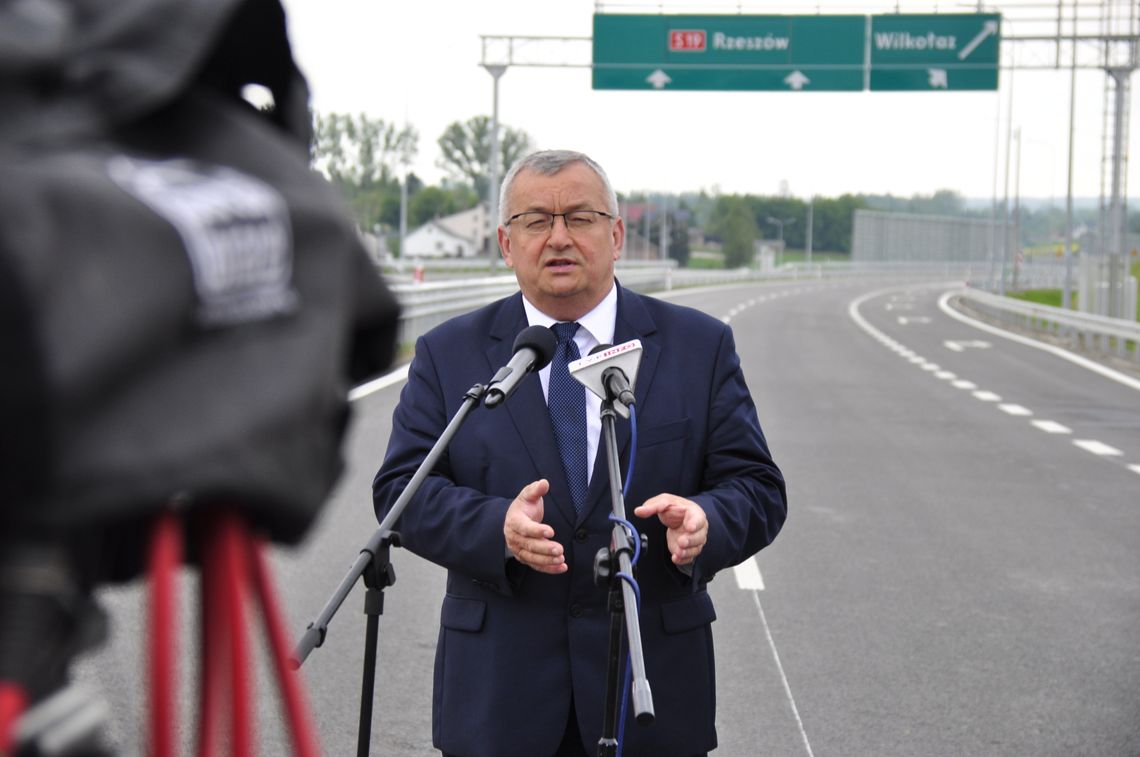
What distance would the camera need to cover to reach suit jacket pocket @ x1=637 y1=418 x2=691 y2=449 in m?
3.71

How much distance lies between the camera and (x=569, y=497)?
12.2ft

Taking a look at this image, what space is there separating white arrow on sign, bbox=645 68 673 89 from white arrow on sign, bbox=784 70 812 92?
301cm

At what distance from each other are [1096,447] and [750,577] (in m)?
7.00

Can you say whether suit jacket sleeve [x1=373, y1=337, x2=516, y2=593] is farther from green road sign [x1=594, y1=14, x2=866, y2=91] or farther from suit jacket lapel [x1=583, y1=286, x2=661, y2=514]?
green road sign [x1=594, y1=14, x2=866, y2=91]

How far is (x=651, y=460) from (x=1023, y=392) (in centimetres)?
1863

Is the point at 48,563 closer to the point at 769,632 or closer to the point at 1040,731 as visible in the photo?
the point at 1040,731

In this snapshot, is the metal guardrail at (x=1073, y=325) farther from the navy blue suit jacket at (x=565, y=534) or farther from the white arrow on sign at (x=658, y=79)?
the navy blue suit jacket at (x=565, y=534)

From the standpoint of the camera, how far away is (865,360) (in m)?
27.8

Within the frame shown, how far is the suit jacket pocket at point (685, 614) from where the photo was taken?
365cm

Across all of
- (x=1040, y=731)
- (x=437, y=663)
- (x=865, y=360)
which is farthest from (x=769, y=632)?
(x=865, y=360)

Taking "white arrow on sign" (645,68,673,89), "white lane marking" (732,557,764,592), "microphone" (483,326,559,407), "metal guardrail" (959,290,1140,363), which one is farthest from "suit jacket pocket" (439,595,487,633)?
"white arrow on sign" (645,68,673,89)

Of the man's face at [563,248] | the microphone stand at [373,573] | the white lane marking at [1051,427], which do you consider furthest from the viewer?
the white lane marking at [1051,427]

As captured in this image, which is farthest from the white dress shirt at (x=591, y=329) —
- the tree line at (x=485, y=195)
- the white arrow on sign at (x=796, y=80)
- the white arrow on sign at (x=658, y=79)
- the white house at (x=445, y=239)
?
the white house at (x=445, y=239)

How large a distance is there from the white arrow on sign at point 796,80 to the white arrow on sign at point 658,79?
3007 mm
